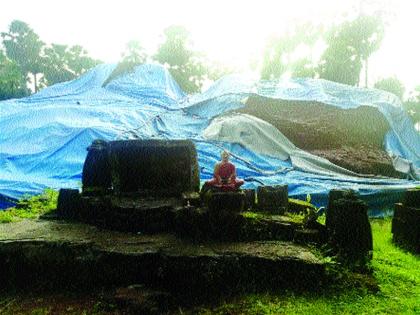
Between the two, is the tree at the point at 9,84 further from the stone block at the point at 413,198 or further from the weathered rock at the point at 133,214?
the stone block at the point at 413,198

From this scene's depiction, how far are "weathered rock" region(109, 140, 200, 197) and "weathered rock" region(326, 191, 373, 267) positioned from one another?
2570mm

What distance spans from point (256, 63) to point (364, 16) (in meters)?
6.83

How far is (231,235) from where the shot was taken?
5363 mm

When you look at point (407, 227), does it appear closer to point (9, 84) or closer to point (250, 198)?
point (250, 198)

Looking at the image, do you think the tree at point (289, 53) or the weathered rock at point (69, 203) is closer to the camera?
the weathered rock at point (69, 203)

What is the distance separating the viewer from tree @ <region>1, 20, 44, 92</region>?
96.9 feet

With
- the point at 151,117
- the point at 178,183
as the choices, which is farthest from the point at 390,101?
the point at 178,183

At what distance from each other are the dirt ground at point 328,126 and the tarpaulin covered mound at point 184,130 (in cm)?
33

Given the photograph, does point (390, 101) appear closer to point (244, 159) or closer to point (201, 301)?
point (244, 159)

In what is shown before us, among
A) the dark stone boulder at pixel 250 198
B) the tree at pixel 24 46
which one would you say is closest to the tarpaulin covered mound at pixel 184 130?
the dark stone boulder at pixel 250 198

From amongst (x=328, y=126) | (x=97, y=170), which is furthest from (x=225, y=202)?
(x=328, y=126)

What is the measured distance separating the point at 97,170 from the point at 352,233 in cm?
439

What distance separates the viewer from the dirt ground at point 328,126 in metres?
13.7

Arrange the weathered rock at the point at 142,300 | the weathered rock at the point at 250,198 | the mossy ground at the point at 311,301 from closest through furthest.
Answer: the weathered rock at the point at 142,300, the mossy ground at the point at 311,301, the weathered rock at the point at 250,198
